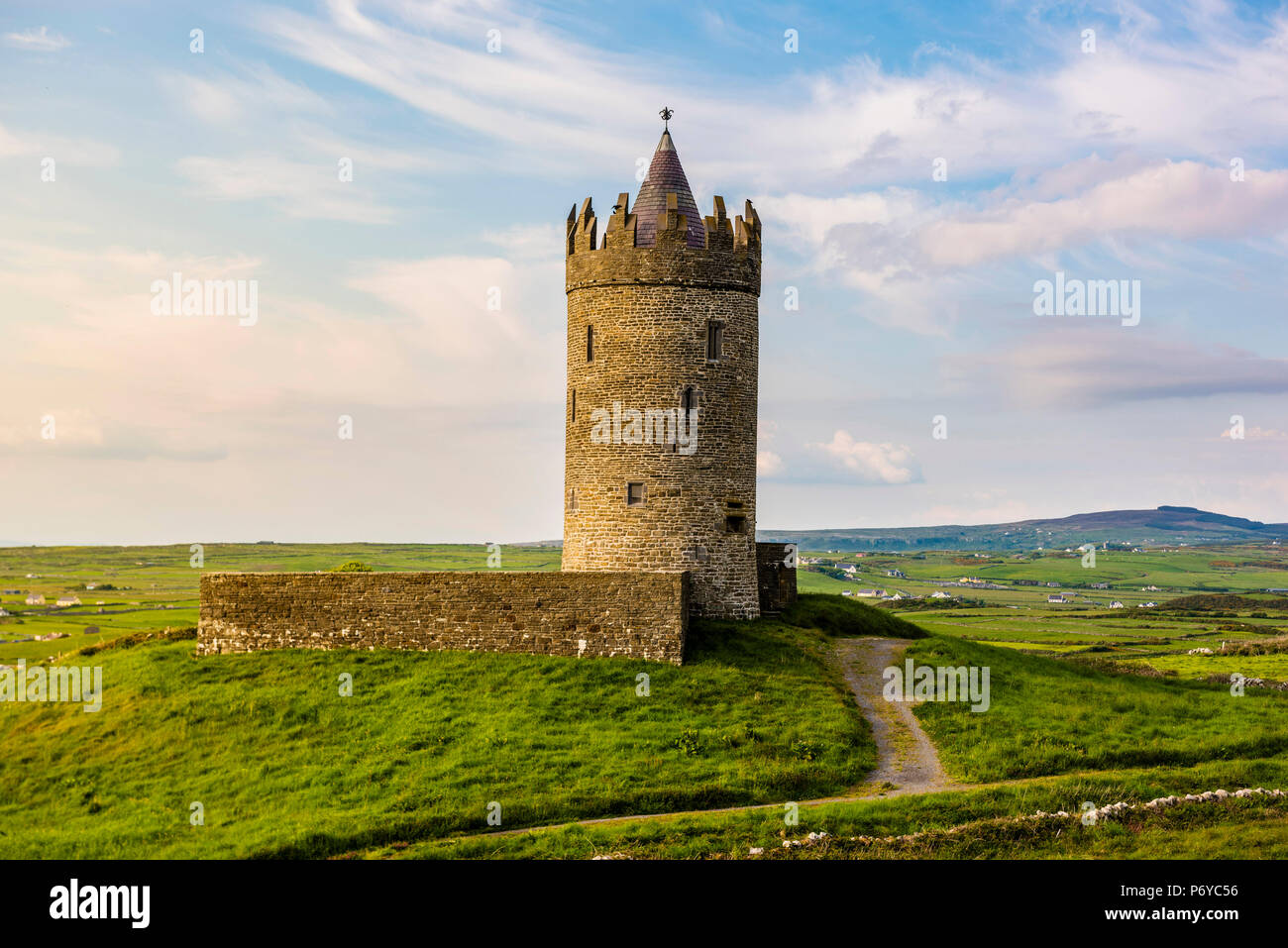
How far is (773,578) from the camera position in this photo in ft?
130

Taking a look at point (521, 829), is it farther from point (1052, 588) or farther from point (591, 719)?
point (1052, 588)

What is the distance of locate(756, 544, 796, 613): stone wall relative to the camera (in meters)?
39.5

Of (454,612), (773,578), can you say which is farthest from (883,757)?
(773,578)

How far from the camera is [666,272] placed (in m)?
35.7

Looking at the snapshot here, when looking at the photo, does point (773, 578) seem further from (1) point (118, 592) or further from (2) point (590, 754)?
(1) point (118, 592)

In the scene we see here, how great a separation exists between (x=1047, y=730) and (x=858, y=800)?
297 inches

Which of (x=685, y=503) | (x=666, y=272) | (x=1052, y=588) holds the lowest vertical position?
(x=1052, y=588)

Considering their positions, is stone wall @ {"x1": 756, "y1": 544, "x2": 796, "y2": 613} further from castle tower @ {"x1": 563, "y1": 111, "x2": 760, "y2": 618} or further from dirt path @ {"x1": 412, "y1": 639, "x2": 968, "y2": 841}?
dirt path @ {"x1": 412, "y1": 639, "x2": 968, "y2": 841}

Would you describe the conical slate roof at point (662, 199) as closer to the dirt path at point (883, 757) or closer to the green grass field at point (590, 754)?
the green grass field at point (590, 754)

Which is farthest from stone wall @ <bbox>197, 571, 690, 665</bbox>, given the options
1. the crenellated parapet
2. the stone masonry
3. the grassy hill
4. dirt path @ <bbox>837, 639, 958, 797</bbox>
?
the crenellated parapet

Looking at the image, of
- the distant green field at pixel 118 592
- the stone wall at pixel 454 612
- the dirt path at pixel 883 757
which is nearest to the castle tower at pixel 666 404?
the stone wall at pixel 454 612
